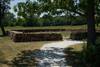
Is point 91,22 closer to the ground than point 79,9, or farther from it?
closer to the ground

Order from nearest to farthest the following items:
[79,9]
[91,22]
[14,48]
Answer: [91,22] → [79,9] → [14,48]

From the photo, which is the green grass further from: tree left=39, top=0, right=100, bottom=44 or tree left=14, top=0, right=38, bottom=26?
tree left=39, top=0, right=100, bottom=44

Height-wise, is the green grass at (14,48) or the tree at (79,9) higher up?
the tree at (79,9)

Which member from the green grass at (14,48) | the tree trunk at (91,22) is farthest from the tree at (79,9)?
the green grass at (14,48)

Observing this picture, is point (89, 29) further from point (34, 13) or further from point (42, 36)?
point (42, 36)

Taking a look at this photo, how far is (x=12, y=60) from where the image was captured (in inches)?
612

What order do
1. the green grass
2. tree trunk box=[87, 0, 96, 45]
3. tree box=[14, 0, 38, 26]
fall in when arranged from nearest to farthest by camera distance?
tree trunk box=[87, 0, 96, 45] < tree box=[14, 0, 38, 26] < the green grass

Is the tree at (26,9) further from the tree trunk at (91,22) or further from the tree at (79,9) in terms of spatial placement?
the tree trunk at (91,22)

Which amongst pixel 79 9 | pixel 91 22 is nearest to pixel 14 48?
pixel 79 9

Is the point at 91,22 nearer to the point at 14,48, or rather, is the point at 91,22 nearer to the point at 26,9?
the point at 26,9

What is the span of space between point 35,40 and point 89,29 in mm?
12881

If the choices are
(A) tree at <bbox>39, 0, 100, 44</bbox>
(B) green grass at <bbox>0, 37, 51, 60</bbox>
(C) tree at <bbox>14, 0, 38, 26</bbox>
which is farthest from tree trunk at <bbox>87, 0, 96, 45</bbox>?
(B) green grass at <bbox>0, 37, 51, 60</bbox>

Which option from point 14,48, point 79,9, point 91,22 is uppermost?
point 79,9

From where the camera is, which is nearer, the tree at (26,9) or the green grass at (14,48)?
the tree at (26,9)
